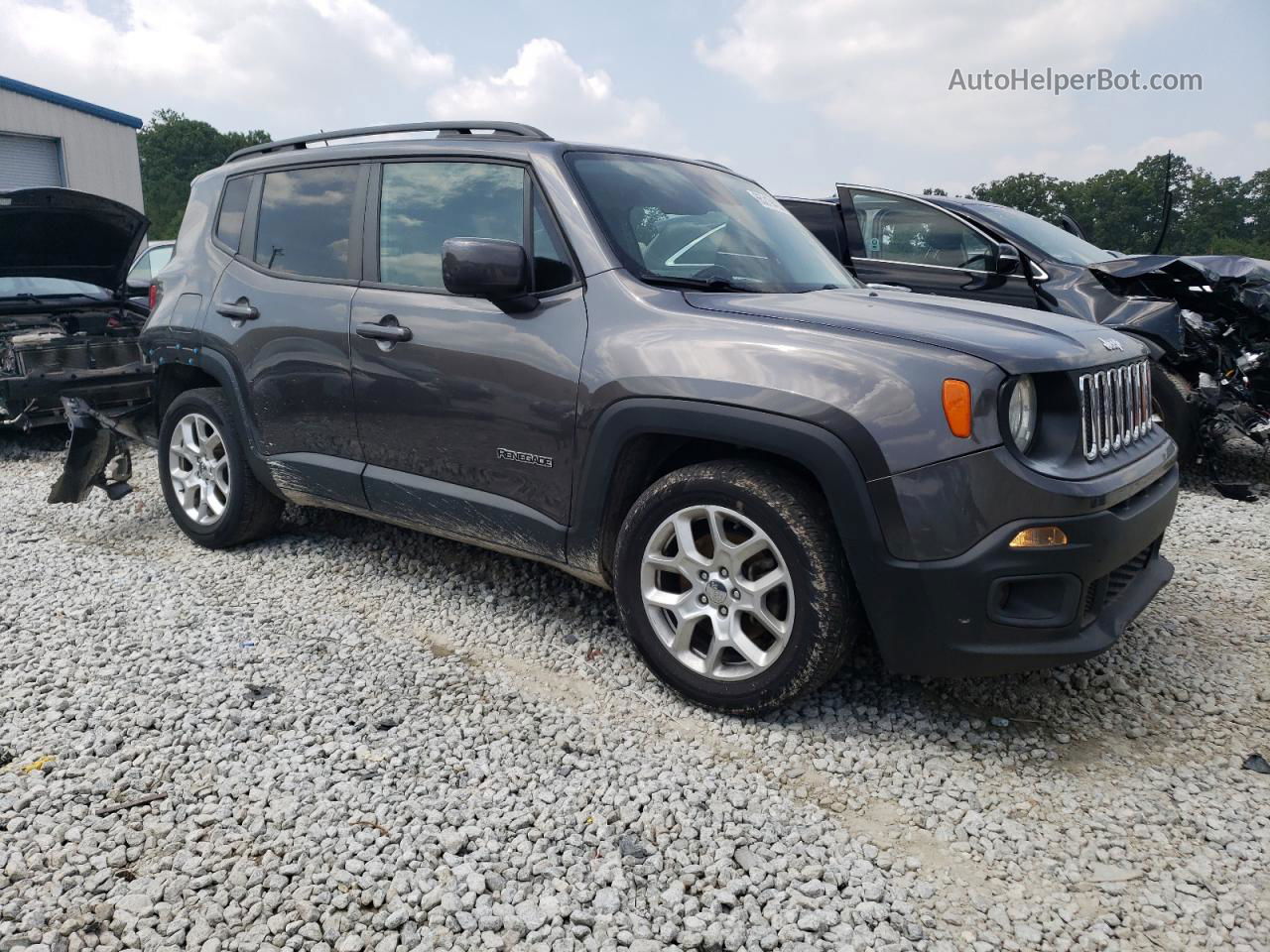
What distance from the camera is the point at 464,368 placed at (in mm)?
3426

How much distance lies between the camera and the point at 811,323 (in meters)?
2.85

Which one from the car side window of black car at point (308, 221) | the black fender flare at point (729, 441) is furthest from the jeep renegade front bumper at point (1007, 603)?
the car side window of black car at point (308, 221)

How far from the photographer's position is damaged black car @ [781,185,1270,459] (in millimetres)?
5867

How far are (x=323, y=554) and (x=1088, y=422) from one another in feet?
11.6

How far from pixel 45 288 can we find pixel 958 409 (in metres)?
7.61

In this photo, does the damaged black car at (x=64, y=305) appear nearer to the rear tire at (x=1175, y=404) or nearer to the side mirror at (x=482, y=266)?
the side mirror at (x=482, y=266)

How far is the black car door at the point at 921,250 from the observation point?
641 cm

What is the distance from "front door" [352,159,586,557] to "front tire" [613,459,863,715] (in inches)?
15.9

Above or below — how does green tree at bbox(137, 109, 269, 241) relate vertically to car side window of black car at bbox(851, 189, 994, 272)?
above

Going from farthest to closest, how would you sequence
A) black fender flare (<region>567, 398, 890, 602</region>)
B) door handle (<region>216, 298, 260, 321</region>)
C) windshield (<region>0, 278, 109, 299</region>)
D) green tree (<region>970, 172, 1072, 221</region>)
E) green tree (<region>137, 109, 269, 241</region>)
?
green tree (<region>137, 109, 269, 241</region>), green tree (<region>970, 172, 1072, 221</region>), windshield (<region>0, 278, 109, 299</region>), door handle (<region>216, 298, 260, 321</region>), black fender flare (<region>567, 398, 890, 602</region>)

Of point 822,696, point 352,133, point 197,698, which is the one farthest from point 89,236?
point 822,696

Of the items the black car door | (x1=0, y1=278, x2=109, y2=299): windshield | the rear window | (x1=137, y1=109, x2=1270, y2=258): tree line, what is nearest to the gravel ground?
the rear window

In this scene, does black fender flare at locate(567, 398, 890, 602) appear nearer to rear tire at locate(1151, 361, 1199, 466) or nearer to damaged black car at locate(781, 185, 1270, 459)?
damaged black car at locate(781, 185, 1270, 459)

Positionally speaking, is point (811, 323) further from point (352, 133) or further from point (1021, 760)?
point (352, 133)
